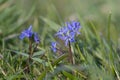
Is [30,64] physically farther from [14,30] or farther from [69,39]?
[14,30]

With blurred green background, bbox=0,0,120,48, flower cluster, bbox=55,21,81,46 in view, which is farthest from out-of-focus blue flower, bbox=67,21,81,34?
blurred green background, bbox=0,0,120,48

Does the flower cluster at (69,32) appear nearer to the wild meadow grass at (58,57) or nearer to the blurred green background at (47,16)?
the wild meadow grass at (58,57)

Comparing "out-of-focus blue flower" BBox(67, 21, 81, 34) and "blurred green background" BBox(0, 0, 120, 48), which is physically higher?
"blurred green background" BBox(0, 0, 120, 48)

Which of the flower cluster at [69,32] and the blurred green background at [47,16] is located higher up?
the blurred green background at [47,16]

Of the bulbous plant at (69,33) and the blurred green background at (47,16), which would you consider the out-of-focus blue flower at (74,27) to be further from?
the blurred green background at (47,16)

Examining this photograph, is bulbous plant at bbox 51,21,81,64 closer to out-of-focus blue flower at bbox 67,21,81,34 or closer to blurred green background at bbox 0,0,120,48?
out-of-focus blue flower at bbox 67,21,81,34

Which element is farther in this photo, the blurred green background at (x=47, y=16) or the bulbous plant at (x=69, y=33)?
the blurred green background at (x=47, y=16)

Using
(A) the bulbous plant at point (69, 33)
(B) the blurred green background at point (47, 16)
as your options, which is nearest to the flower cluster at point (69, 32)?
(A) the bulbous plant at point (69, 33)

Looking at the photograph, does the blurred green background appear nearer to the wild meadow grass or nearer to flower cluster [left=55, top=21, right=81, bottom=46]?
the wild meadow grass

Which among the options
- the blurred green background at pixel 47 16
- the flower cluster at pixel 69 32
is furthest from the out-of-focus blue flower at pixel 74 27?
the blurred green background at pixel 47 16

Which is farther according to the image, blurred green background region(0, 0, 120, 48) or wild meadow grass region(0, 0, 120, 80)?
blurred green background region(0, 0, 120, 48)

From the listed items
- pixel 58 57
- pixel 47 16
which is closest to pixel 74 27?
pixel 58 57
